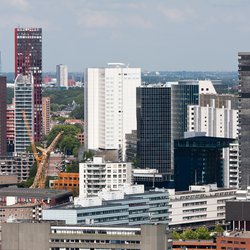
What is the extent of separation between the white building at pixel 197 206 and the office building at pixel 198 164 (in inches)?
362

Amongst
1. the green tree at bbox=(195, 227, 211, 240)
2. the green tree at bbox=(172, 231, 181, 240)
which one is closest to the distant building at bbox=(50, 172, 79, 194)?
the green tree at bbox=(195, 227, 211, 240)

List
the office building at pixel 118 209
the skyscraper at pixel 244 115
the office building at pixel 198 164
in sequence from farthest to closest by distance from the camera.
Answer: the office building at pixel 198 164
the skyscraper at pixel 244 115
the office building at pixel 118 209

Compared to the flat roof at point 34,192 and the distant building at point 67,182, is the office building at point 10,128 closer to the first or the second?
the distant building at point 67,182

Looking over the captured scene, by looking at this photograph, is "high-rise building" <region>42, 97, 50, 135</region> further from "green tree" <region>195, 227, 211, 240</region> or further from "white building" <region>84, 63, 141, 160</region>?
"green tree" <region>195, 227, 211, 240</region>

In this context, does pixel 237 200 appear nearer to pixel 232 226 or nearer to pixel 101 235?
pixel 232 226

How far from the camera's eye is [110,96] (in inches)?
4611

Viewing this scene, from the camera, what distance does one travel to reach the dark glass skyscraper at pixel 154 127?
4409 inches

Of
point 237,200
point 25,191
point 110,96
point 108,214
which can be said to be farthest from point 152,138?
point 108,214

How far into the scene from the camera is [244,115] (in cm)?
9250

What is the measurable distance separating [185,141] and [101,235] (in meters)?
41.4

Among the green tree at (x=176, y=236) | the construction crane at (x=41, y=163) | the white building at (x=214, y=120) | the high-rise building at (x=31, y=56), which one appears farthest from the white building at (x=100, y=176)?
the high-rise building at (x=31, y=56)

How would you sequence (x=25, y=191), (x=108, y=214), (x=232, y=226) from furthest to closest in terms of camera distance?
(x=25, y=191) → (x=232, y=226) → (x=108, y=214)

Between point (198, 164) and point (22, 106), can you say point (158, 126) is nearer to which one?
point (198, 164)

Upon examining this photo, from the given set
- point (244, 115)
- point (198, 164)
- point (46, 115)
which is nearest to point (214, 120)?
point (198, 164)
